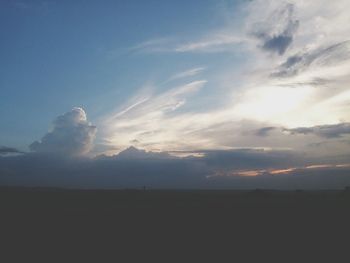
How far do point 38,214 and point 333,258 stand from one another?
1301 inches

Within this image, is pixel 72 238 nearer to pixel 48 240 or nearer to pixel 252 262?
pixel 48 240

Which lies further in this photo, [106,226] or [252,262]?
[106,226]

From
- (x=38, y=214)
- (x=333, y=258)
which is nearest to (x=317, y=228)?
(x=333, y=258)

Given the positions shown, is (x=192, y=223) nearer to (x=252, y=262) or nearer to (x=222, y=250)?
(x=222, y=250)

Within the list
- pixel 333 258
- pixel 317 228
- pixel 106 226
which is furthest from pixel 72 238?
pixel 317 228

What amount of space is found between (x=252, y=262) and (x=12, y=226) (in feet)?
75.7

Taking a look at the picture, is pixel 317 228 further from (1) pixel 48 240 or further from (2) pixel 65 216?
(2) pixel 65 216

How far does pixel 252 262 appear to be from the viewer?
2306cm

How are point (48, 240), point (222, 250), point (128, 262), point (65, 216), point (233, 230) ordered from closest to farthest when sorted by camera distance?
1. point (128, 262)
2. point (222, 250)
3. point (48, 240)
4. point (233, 230)
5. point (65, 216)

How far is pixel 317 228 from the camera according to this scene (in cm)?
3506

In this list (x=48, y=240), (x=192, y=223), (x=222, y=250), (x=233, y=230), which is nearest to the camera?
(x=222, y=250)

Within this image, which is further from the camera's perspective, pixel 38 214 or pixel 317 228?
pixel 38 214

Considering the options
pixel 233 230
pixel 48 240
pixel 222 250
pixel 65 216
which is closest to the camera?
pixel 222 250

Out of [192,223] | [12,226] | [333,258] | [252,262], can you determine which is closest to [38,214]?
[12,226]
